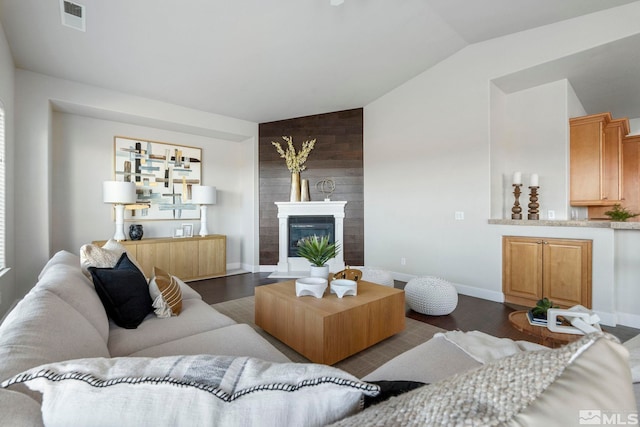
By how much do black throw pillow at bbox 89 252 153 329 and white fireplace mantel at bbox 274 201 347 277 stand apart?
3.27 m

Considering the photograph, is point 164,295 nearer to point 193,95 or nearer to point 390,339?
point 390,339

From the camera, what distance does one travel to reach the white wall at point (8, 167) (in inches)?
105

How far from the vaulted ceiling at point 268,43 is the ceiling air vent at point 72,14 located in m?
0.04

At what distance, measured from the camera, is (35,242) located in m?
3.30

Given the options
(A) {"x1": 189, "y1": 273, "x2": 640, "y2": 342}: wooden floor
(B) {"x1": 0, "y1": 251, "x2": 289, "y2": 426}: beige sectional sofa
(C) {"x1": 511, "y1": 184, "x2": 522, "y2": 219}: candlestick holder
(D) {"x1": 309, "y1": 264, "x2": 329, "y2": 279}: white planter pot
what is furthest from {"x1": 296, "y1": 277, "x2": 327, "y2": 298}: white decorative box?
(C) {"x1": 511, "y1": 184, "x2": 522, "y2": 219}: candlestick holder

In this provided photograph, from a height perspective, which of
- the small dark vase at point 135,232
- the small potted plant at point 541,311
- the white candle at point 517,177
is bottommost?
the small potted plant at point 541,311

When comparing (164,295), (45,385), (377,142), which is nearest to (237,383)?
(45,385)

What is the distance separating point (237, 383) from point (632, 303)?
12.9ft

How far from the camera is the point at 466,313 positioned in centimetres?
311

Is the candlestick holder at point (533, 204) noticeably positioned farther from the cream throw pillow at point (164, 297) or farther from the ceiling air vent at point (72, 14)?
the ceiling air vent at point (72, 14)

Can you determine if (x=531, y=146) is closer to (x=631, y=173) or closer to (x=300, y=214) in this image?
(x=631, y=173)

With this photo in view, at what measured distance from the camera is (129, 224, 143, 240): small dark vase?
415cm

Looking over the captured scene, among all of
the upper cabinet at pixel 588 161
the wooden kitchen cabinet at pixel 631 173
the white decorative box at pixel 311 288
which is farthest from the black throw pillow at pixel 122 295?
the wooden kitchen cabinet at pixel 631 173

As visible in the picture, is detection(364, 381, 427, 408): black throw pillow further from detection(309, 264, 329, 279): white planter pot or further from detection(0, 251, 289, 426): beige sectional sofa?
detection(309, 264, 329, 279): white planter pot
